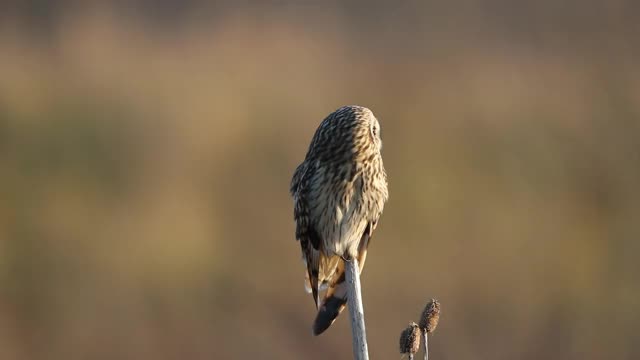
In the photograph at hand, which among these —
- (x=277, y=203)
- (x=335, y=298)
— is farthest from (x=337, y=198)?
(x=277, y=203)

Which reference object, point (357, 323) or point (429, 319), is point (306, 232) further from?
point (429, 319)

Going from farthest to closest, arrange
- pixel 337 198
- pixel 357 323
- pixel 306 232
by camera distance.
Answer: pixel 306 232 < pixel 337 198 < pixel 357 323

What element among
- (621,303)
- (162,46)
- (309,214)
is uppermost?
(162,46)

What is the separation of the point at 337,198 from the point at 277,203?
455 centimetres

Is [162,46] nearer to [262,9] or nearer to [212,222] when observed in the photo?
[262,9]

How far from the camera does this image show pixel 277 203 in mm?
8852

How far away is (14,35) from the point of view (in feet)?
34.6

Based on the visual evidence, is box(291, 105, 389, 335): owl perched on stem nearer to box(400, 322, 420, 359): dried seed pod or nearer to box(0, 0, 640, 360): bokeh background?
box(400, 322, 420, 359): dried seed pod

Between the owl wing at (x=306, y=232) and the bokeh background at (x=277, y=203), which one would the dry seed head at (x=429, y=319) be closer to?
the owl wing at (x=306, y=232)

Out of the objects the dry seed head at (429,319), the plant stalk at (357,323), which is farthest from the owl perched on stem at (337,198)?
the dry seed head at (429,319)

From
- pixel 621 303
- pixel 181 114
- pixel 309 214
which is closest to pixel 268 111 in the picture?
pixel 181 114

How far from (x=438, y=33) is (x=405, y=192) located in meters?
3.21

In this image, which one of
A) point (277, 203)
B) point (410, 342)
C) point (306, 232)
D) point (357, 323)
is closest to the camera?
point (410, 342)

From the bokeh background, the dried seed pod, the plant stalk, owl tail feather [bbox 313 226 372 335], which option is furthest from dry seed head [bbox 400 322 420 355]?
the bokeh background
